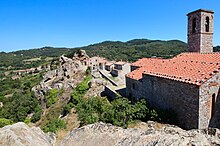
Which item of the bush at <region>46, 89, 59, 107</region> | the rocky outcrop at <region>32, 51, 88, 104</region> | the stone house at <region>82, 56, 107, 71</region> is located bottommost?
the bush at <region>46, 89, 59, 107</region>

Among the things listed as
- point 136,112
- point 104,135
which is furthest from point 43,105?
point 104,135

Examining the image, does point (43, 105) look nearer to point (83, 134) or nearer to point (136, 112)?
point (136, 112)

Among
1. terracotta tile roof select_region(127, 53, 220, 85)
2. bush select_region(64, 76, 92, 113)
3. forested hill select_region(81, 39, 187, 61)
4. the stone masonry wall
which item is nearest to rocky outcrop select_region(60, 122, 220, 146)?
the stone masonry wall

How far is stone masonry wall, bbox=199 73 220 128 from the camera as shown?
9695 mm

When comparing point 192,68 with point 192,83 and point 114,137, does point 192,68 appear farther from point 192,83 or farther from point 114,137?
point 114,137

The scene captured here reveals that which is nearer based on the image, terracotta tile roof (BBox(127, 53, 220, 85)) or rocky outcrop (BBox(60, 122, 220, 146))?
rocky outcrop (BBox(60, 122, 220, 146))

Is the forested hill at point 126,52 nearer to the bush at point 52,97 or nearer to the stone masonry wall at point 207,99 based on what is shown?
the bush at point 52,97

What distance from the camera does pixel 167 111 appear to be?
39.5 ft

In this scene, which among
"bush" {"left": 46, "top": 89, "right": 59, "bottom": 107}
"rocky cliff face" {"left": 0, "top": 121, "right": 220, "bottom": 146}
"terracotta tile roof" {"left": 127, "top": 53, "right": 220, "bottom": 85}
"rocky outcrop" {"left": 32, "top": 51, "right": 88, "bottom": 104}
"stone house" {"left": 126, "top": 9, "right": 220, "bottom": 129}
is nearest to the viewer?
"rocky cliff face" {"left": 0, "top": 121, "right": 220, "bottom": 146}

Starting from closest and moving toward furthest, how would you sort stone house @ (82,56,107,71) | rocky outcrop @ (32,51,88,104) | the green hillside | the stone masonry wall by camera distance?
the stone masonry wall < rocky outcrop @ (32,51,88,104) < stone house @ (82,56,107,71) < the green hillside

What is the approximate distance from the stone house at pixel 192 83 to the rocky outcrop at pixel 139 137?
23.0ft

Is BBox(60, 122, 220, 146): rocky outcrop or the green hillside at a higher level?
the green hillside

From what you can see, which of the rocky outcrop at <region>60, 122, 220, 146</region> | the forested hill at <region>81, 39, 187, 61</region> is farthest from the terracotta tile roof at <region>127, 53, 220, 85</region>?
the forested hill at <region>81, 39, 187, 61</region>

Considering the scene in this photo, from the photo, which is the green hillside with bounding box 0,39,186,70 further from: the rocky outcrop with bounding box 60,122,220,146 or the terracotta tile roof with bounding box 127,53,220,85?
the rocky outcrop with bounding box 60,122,220,146
